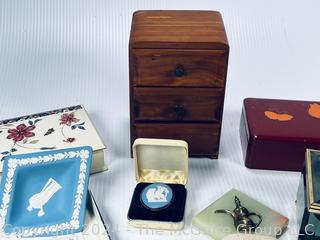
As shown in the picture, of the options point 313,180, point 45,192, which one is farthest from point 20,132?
point 313,180

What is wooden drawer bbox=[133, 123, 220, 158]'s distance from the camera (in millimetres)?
1242

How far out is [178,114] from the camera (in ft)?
4.02

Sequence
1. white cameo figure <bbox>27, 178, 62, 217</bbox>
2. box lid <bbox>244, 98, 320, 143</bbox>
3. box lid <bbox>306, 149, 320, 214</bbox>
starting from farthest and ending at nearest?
1. box lid <bbox>244, 98, 320, 143</bbox>
2. white cameo figure <bbox>27, 178, 62, 217</bbox>
3. box lid <bbox>306, 149, 320, 214</bbox>

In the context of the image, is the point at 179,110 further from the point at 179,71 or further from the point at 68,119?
the point at 68,119

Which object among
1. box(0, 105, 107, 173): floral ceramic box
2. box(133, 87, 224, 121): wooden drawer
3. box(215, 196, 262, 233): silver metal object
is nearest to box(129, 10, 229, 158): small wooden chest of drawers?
box(133, 87, 224, 121): wooden drawer

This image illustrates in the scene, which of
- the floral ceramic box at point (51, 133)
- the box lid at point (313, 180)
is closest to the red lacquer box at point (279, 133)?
the box lid at point (313, 180)

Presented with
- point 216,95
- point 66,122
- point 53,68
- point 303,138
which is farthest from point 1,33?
point 303,138

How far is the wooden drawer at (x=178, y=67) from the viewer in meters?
1.13

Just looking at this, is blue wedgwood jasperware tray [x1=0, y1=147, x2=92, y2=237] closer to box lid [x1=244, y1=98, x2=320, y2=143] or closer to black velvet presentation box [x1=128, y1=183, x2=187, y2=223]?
black velvet presentation box [x1=128, y1=183, x2=187, y2=223]

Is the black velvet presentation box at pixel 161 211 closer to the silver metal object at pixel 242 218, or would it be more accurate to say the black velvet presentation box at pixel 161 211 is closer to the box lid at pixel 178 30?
the silver metal object at pixel 242 218

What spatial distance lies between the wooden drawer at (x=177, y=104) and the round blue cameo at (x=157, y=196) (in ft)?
0.57

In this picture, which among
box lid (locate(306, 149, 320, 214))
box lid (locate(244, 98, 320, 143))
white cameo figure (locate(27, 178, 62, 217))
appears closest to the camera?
box lid (locate(306, 149, 320, 214))

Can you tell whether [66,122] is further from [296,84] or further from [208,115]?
[296,84]

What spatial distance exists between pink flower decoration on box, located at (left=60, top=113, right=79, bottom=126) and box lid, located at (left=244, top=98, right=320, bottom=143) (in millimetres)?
403
